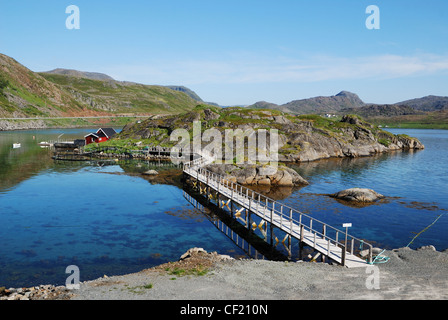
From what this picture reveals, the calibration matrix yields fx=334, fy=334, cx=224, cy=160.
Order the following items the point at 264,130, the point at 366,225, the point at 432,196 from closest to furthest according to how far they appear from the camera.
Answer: the point at 366,225, the point at 432,196, the point at 264,130

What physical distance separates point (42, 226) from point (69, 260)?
11.3 meters

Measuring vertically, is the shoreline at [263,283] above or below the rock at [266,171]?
below

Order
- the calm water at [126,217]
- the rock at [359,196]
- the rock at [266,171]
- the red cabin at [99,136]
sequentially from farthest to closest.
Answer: the red cabin at [99,136], the rock at [266,171], the rock at [359,196], the calm water at [126,217]

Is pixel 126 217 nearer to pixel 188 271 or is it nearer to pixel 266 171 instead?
pixel 188 271

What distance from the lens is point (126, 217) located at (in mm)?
43281

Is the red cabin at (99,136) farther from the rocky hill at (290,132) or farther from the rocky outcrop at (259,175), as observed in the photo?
the rocky outcrop at (259,175)

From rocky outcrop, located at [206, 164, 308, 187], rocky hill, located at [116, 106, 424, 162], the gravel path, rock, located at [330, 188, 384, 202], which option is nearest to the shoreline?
the gravel path

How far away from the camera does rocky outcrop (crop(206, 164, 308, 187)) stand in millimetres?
62909

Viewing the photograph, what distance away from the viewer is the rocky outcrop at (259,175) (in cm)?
Answer: 6291

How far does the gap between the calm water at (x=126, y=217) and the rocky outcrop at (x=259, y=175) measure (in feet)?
13.6

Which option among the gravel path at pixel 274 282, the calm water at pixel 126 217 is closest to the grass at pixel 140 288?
the gravel path at pixel 274 282

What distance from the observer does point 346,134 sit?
12638 cm
